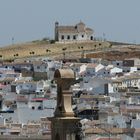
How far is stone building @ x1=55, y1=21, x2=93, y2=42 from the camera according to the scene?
294ft

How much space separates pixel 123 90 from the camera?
57.8 m

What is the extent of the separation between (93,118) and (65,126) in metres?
35.7

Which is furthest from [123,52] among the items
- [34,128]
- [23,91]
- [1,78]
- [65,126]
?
[65,126]

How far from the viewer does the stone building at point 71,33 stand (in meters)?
89.6

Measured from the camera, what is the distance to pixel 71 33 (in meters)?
89.1

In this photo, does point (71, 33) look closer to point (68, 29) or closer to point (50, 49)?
point (68, 29)

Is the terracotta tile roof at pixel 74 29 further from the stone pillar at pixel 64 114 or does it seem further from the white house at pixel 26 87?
the stone pillar at pixel 64 114

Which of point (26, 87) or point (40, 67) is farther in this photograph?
point (40, 67)

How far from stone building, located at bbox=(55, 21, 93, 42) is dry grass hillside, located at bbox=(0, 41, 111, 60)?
1391 millimetres

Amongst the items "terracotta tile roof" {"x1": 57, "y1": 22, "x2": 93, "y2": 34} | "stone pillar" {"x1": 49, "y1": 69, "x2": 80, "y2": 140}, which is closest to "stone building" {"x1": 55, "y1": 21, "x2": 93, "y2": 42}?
"terracotta tile roof" {"x1": 57, "y1": 22, "x2": 93, "y2": 34}

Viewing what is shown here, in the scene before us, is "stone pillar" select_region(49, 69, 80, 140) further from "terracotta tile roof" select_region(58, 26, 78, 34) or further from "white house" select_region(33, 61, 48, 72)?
"terracotta tile roof" select_region(58, 26, 78, 34)

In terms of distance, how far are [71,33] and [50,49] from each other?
4.06 metres

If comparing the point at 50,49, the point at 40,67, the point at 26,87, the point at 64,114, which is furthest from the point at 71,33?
the point at 64,114

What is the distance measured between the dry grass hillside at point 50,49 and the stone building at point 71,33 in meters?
1.39
